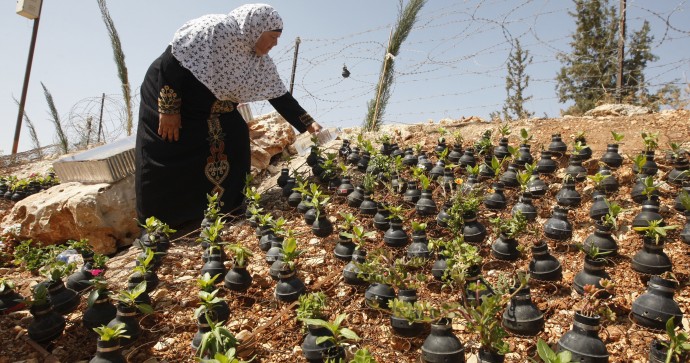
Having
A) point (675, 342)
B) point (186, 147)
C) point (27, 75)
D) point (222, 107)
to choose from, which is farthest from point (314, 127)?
point (27, 75)

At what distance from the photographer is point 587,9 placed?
15.4 meters

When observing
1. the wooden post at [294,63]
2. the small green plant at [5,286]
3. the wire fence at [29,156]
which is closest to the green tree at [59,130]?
the wire fence at [29,156]

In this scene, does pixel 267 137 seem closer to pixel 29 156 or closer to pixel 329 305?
pixel 329 305

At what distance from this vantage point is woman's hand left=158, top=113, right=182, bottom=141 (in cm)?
352

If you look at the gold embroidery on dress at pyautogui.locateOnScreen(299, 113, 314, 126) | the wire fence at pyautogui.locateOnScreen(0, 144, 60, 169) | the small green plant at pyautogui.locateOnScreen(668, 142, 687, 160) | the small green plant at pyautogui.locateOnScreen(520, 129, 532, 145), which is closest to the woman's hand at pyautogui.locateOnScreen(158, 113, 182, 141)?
the gold embroidery on dress at pyautogui.locateOnScreen(299, 113, 314, 126)

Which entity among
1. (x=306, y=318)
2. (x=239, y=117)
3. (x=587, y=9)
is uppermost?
(x=587, y=9)

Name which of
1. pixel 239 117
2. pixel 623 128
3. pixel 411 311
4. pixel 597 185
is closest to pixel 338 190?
pixel 239 117

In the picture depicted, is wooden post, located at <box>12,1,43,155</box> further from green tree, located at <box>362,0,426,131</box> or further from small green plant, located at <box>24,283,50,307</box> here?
small green plant, located at <box>24,283,50,307</box>

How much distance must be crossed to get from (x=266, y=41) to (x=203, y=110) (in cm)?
80

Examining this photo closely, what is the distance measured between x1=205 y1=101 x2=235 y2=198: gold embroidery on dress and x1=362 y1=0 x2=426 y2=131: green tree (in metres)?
3.66

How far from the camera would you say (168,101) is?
348 cm

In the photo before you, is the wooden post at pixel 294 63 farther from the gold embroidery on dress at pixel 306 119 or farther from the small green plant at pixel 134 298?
the small green plant at pixel 134 298

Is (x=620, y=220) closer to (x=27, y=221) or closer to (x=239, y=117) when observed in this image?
(x=239, y=117)

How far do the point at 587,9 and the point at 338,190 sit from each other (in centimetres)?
1557
